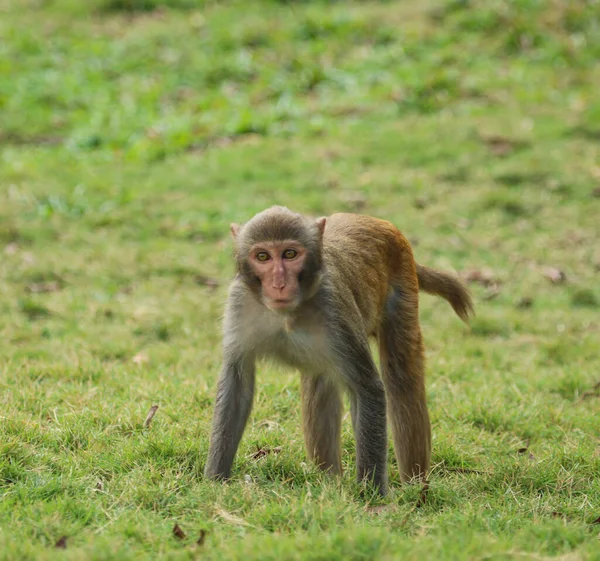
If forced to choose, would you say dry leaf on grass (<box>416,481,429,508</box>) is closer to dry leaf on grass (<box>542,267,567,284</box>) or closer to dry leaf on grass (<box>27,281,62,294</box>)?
dry leaf on grass (<box>542,267,567,284</box>)

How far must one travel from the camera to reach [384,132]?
1216 cm

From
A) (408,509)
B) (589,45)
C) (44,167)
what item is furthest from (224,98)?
(408,509)

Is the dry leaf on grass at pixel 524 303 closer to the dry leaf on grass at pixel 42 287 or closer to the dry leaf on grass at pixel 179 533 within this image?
the dry leaf on grass at pixel 42 287

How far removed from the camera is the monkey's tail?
562 cm

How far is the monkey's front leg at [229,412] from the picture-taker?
4.60 m

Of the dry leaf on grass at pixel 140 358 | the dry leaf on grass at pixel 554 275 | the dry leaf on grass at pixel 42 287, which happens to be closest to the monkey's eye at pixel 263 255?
A: the dry leaf on grass at pixel 140 358

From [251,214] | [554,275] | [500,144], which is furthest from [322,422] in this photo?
[500,144]

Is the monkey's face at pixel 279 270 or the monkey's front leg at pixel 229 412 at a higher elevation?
the monkey's face at pixel 279 270

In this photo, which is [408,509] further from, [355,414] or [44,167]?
[44,167]

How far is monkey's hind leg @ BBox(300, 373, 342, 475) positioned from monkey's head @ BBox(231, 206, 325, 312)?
0.80 m

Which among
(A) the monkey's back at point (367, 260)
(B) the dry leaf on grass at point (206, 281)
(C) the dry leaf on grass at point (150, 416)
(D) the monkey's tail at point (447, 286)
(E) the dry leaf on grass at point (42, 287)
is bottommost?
(B) the dry leaf on grass at point (206, 281)

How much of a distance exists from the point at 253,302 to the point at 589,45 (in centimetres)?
1138

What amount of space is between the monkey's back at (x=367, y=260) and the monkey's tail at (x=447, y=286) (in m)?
0.26

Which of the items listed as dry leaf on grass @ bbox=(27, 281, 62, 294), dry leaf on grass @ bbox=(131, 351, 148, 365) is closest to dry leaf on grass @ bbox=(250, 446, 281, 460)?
dry leaf on grass @ bbox=(131, 351, 148, 365)
